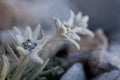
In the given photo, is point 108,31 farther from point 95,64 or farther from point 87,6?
point 95,64

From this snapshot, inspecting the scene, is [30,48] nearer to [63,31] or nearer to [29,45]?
[29,45]

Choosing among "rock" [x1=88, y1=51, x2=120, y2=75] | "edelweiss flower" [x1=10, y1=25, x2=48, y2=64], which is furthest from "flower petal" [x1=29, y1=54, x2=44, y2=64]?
"rock" [x1=88, y1=51, x2=120, y2=75]

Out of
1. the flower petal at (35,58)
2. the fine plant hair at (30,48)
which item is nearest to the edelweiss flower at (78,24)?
the fine plant hair at (30,48)

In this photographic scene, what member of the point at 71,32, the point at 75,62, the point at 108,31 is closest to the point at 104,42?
the point at 75,62

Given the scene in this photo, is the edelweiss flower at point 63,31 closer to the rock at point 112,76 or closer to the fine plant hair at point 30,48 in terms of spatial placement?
the fine plant hair at point 30,48

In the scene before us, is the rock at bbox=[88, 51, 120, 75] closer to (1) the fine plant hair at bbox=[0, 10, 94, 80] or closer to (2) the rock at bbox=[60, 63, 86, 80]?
(2) the rock at bbox=[60, 63, 86, 80]

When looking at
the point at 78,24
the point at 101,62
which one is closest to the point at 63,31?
the point at 78,24
